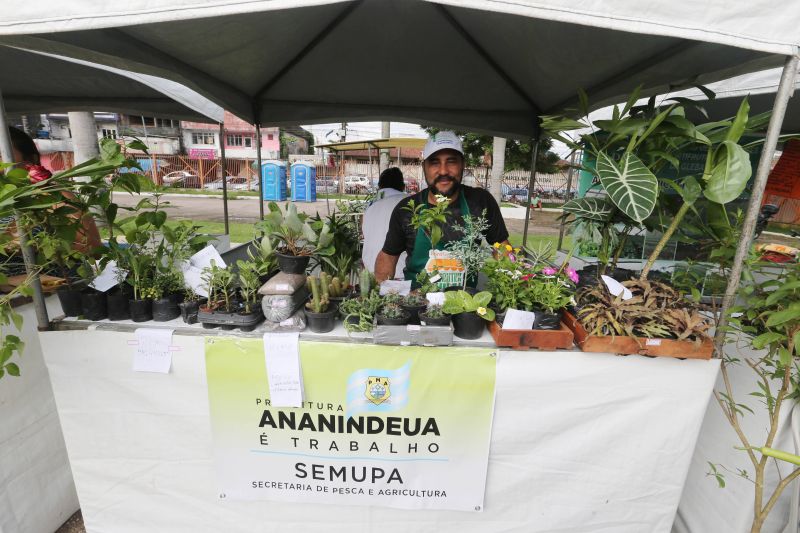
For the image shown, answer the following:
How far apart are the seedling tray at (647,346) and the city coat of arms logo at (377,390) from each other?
2.33ft

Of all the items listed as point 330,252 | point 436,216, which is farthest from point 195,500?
point 436,216

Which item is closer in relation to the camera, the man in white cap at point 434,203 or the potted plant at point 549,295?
the potted plant at point 549,295

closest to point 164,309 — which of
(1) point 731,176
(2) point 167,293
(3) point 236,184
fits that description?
(2) point 167,293

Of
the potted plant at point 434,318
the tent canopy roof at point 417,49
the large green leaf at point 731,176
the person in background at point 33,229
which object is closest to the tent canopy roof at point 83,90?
the tent canopy roof at point 417,49

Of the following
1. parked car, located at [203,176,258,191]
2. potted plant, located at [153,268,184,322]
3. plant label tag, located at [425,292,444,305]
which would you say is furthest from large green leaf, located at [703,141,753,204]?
parked car, located at [203,176,258,191]

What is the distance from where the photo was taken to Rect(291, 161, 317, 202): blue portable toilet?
16328mm

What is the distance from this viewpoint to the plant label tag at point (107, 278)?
142 centimetres

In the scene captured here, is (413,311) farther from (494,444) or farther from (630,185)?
(630,185)

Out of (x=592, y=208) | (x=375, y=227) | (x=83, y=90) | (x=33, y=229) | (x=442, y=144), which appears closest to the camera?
(x=33, y=229)

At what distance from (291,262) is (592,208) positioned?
1204 mm

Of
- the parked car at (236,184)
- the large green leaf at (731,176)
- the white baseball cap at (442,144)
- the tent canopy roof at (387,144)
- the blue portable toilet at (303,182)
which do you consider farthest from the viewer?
the parked car at (236,184)

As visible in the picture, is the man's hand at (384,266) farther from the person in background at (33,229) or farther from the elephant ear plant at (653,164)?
the person in background at (33,229)

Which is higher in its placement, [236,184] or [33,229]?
[33,229]

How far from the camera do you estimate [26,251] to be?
4.34 ft
